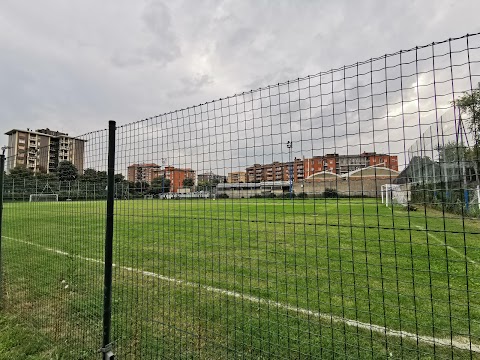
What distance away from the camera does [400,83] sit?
179cm

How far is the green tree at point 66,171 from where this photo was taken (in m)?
3.62

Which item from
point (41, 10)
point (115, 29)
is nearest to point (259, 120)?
point (115, 29)

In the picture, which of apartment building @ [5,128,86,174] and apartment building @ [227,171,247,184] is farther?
apartment building @ [5,128,86,174]

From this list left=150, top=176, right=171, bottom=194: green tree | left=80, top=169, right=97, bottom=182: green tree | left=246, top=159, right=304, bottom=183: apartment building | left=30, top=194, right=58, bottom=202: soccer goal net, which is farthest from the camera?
left=30, top=194, right=58, bottom=202: soccer goal net

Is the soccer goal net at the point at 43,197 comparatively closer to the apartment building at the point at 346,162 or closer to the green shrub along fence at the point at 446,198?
the apartment building at the point at 346,162

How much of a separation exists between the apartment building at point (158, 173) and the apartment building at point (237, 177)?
0.45 metres

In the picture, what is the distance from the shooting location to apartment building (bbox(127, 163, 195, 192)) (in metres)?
2.86

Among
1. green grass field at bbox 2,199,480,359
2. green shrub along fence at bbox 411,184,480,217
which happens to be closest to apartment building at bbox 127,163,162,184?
green grass field at bbox 2,199,480,359

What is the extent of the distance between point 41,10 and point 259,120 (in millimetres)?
5389

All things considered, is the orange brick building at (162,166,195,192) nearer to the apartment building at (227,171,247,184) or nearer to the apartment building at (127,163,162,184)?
the apartment building at (127,163,162,184)

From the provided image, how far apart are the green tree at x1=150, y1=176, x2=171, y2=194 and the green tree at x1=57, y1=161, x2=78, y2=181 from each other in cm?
137

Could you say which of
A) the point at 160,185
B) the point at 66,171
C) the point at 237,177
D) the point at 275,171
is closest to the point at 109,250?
the point at 160,185

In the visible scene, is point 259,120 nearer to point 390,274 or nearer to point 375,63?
point 375,63

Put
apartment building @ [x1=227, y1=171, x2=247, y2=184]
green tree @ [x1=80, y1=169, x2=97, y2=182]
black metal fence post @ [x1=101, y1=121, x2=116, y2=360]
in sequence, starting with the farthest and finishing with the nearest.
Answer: green tree @ [x1=80, y1=169, x2=97, y2=182], apartment building @ [x1=227, y1=171, x2=247, y2=184], black metal fence post @ [x1=101, y1=121, x2=116, y2=360]
